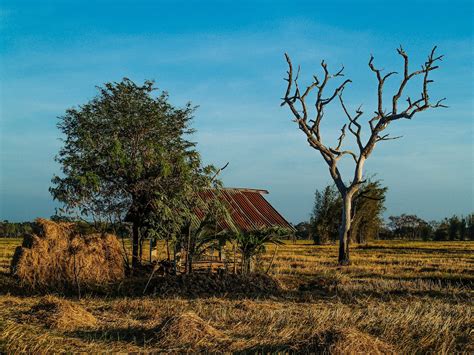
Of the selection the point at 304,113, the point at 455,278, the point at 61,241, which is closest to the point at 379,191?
the point at 304,113

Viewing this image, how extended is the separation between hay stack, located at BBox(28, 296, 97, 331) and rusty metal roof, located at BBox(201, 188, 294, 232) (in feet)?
44.0

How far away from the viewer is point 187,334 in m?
6.83

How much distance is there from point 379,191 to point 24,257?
144 feet

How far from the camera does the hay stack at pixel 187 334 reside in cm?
670

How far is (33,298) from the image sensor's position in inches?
466

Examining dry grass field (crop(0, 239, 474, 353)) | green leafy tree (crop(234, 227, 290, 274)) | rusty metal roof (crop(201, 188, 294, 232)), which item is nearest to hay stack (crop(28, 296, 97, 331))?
dry grass field (crop(0, 239, 474, 353))

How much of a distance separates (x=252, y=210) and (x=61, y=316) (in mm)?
16804

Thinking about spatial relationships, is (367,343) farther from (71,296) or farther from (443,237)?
(443,237)

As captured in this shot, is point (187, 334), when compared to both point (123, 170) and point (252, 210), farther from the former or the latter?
point (252, 210)

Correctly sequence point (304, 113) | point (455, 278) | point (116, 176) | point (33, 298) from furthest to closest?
point (304, 113) → point (455, 278) → point (116, 176) → point (33, 298)

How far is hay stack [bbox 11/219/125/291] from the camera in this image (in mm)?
12875

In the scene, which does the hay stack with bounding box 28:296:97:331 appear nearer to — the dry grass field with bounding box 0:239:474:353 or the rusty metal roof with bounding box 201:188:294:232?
the dry grass field with bounding box 0:239:474:353

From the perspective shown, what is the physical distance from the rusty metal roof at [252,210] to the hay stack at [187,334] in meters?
14.5

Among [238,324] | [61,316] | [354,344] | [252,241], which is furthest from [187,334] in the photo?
[252,241]
